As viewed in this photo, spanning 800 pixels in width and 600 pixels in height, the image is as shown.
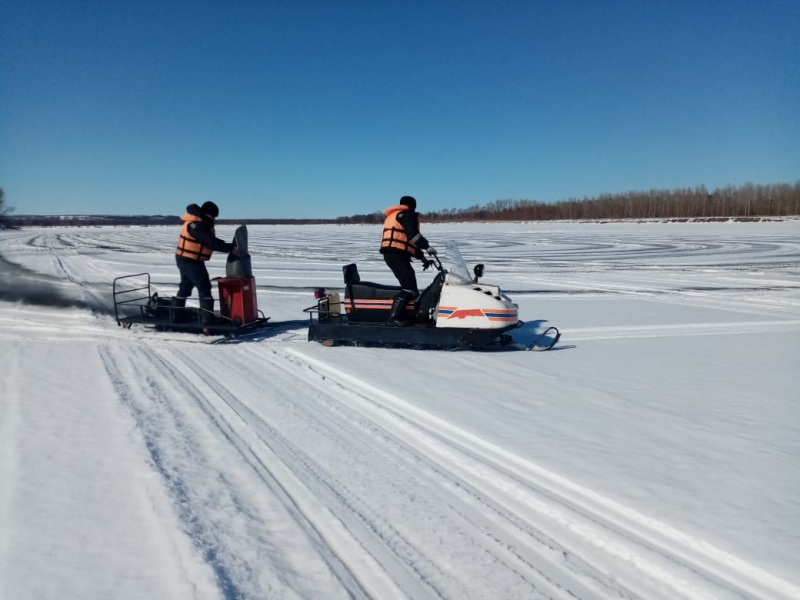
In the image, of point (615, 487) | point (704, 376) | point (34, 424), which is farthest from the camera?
point (704, 376)

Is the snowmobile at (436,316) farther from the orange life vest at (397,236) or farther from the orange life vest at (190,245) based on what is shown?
the orange life vest at (190,245)

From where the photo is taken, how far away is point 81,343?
6.76 meters

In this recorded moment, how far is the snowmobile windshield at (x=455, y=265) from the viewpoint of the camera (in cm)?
670

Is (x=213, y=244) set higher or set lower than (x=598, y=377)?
higher

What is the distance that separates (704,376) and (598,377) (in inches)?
43.5

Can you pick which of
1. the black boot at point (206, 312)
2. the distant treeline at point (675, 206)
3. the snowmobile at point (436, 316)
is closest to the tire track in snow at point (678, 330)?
the snowmobile at point (436, 316)

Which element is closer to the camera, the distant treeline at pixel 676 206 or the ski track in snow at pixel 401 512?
the ski track in snow at pixel 401 512

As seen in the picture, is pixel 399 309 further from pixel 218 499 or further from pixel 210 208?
pixel 218 499

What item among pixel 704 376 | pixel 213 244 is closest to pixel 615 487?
pixel 704 376

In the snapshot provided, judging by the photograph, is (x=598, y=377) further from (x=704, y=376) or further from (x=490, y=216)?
(x=490, y=216)

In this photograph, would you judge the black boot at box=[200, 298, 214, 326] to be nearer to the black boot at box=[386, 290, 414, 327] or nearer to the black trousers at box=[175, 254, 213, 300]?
the black trousers at box=[175, 254, 213, 300]

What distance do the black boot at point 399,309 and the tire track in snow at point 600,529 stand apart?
9.33 feet

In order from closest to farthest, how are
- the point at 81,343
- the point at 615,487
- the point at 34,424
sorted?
the point at 615,487 → the point at 34,424 → the point at 81,343

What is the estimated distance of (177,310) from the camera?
781cm
